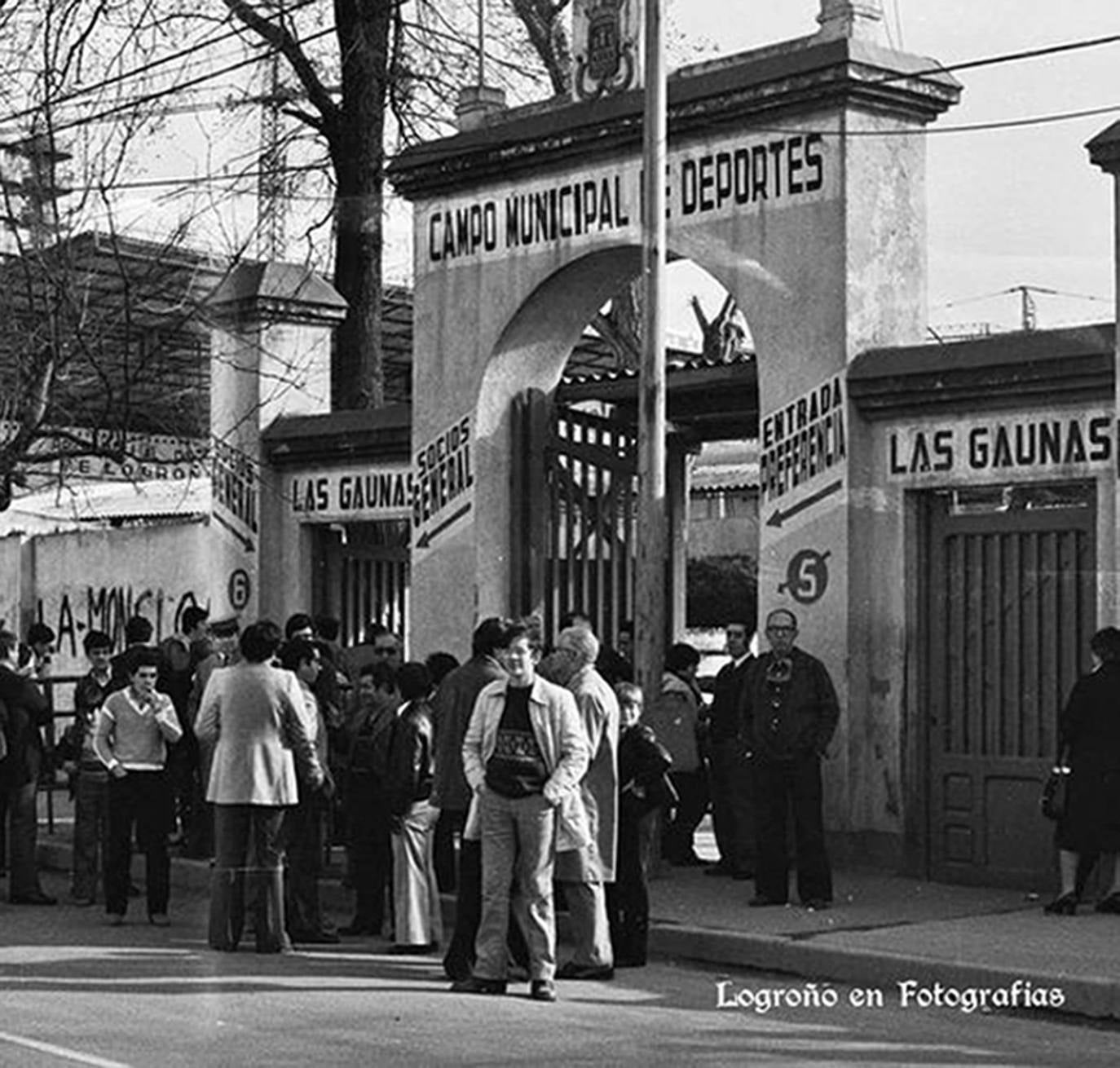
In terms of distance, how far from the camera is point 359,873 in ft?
44.1

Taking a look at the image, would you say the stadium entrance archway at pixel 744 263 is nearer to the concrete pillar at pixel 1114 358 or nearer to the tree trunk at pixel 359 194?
the concrete pillar at pixel 1114 358

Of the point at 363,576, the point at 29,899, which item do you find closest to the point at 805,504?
the point at 29,899

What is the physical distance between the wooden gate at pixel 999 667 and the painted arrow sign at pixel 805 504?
0.62 meters

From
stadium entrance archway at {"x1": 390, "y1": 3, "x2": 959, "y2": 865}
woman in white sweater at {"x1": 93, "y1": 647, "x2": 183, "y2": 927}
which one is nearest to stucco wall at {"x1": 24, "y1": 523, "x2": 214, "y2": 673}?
stadium entrance archway at {"x1": 390, "y1": 3, "x2": 959, "y2": 865}

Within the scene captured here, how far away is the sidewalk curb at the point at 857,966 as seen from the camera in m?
10.8

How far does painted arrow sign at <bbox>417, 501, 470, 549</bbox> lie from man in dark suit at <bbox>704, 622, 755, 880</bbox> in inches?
119

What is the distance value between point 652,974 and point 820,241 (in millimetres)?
5284

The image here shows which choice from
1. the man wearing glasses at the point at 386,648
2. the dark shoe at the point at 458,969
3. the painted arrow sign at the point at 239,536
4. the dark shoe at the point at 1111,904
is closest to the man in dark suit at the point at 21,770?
the man wearing glasses at the point at 386,648

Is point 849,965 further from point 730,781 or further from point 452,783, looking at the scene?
point 730,781

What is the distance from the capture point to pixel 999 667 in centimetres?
1434

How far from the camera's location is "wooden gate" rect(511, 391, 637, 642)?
17672mm

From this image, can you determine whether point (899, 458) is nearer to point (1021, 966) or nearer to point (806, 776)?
point (806, 776)

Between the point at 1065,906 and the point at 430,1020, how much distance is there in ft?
13.8

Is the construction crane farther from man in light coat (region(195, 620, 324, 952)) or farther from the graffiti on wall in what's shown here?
man in light coat (region(195, 620, 324, 952))
